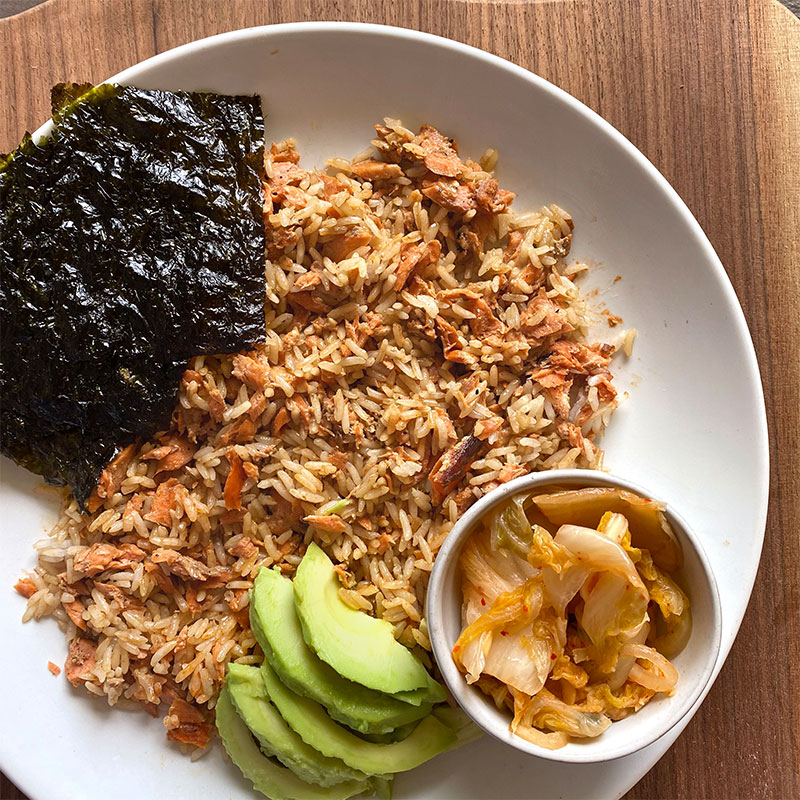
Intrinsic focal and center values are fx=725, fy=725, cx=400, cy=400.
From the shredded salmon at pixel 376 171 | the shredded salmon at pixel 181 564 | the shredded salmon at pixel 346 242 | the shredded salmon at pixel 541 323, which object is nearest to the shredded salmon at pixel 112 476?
the shredded salmon at pixel 181 564

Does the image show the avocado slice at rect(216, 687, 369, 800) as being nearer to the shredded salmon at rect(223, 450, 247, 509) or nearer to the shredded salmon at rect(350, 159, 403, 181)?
the shredded salmon at rect(223, 450, 247, 509)

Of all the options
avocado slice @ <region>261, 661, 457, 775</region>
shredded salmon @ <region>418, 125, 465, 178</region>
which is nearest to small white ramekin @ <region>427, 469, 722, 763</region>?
avocado slice @ <region>261, 661, 457, 775</region>

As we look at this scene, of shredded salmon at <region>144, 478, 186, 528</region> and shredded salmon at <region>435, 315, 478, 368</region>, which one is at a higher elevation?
shredded salmon at <region>435, 315, 478, 368</region>

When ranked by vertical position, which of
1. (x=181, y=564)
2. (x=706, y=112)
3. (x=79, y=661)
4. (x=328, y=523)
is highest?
(x=706, y=112)

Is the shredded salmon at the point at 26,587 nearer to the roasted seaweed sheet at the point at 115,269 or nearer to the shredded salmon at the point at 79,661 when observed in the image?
the shredded salmon at the point at 79,661

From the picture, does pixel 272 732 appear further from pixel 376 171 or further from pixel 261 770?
pixel 376 171

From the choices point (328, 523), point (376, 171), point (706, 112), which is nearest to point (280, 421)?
point (328, 523)
